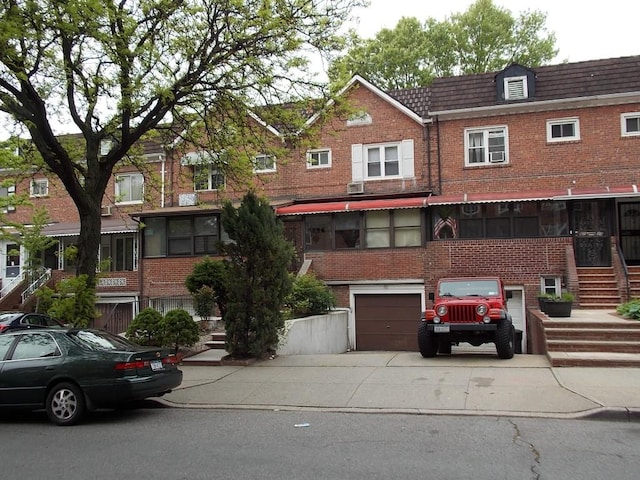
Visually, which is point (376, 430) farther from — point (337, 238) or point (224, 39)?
point (337, 238)

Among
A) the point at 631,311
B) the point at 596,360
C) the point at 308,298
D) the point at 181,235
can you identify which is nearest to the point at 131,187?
the point at 181,235

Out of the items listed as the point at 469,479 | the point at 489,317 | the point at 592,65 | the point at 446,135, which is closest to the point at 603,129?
the point at 592,65

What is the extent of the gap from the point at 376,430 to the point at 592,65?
18.6 meters

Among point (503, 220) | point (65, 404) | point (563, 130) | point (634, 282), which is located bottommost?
point (65, 404)

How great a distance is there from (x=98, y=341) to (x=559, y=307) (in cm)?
1004

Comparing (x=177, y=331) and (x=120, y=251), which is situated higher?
(x=120, y=251)

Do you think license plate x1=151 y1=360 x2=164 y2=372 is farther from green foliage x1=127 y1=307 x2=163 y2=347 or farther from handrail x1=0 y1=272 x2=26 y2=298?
handrail x1=0 y1=272 x2=26 y2=298

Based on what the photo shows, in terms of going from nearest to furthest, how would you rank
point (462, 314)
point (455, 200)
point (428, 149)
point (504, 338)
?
point (504, 338), point (462, 314), point (455, 200), point (428, 149)

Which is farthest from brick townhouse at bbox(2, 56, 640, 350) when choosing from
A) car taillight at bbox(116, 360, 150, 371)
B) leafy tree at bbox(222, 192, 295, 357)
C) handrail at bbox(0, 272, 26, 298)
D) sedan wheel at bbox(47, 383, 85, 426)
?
sedan wheel at bbox(47, 383, 85, 426)

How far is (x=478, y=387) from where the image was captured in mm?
9359

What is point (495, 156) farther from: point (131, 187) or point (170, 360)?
point (131, 187)

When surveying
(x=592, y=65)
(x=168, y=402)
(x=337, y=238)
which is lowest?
(x=168, y=402)

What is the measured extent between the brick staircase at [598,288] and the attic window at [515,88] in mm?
6848

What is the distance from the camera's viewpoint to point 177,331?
13523 mm
